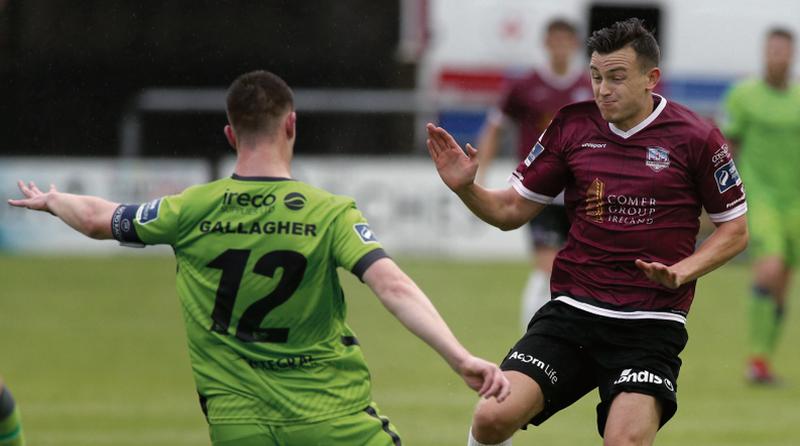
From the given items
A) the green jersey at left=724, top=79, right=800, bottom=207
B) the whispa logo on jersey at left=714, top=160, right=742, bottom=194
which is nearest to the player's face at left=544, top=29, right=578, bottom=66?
the green jersey at left=724, top=79, right=800, bottom=207

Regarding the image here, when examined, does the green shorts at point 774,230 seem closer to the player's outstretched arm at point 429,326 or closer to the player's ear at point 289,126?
the player's ear at point 289,126

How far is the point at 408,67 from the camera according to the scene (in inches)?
1102

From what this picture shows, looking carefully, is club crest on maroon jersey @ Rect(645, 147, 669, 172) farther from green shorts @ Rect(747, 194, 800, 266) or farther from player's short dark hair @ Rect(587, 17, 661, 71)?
green shorts @ Rect(747, 194, 800, 266)

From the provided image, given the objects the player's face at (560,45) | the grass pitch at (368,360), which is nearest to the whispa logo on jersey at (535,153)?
the grass pitch at (368,360)

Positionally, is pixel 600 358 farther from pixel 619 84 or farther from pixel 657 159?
pixel 619 84

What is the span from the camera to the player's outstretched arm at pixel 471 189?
20.5 feet

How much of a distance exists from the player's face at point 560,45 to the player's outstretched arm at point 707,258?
498cm

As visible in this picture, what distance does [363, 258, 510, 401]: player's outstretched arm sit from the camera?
4.81 metres

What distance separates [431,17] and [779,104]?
11.0 metres

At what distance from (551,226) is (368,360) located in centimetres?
223

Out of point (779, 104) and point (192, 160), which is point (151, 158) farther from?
point (779, 104)

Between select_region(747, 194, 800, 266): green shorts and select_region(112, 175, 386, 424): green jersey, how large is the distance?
6799 millimetres

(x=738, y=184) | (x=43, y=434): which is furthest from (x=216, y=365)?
(x=43, y=434)

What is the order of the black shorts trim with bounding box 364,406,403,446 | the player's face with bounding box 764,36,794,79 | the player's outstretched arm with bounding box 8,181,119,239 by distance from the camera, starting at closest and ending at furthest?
the black shorts trim with bounding box 364,406,403,446, the player's outstretched arm with bounding box 8,181,119,239, the player's face with bounding box 764,36,794,79
